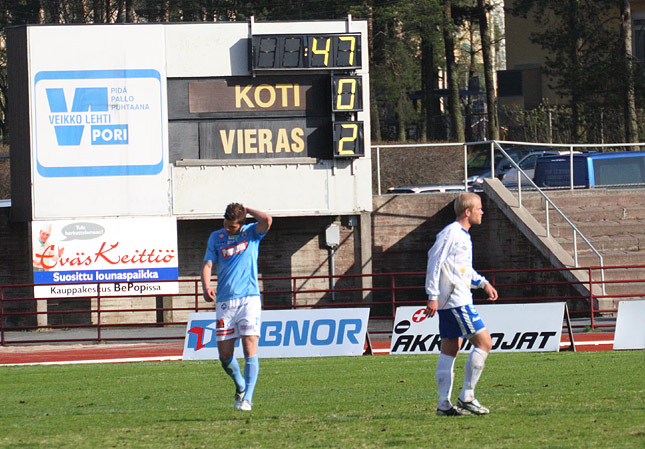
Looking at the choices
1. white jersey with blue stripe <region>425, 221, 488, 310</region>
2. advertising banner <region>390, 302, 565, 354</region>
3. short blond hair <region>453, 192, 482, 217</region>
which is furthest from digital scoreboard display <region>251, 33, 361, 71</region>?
white jersey with blue stripe <region>425, 221, 488, 310</region>

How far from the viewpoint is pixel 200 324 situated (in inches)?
635

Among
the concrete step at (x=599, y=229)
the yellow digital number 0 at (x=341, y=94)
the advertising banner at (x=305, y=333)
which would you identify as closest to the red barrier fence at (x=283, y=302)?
the concrete step at (x=599, y=229)

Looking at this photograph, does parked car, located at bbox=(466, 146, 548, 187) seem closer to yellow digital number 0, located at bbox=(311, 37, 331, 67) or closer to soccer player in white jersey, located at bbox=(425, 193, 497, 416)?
yellow digital number 0, located at bbox=(311, 37, 331, 67)

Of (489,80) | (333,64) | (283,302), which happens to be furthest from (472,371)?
(489,80)

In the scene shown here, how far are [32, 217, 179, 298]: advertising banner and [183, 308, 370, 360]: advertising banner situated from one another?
738 centimetres

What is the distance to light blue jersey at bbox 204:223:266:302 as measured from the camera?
900cm

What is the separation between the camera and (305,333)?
16.0 metres

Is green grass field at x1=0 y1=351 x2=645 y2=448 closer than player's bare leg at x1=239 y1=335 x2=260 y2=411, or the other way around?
green grass field at x1=0 y1=351 x2=645 y2=448

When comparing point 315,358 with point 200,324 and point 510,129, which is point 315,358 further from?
point 510,129

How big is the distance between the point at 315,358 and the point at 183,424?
7.26 m

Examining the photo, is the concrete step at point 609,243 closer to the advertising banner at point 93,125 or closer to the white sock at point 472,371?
the advertising banner at point 93,125

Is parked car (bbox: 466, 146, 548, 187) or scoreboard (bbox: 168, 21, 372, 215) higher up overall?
scoreboard (bbox: 168, 21, 372, 215)

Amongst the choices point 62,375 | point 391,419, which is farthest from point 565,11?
point 391,419

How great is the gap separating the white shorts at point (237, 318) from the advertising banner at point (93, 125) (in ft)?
49.9
